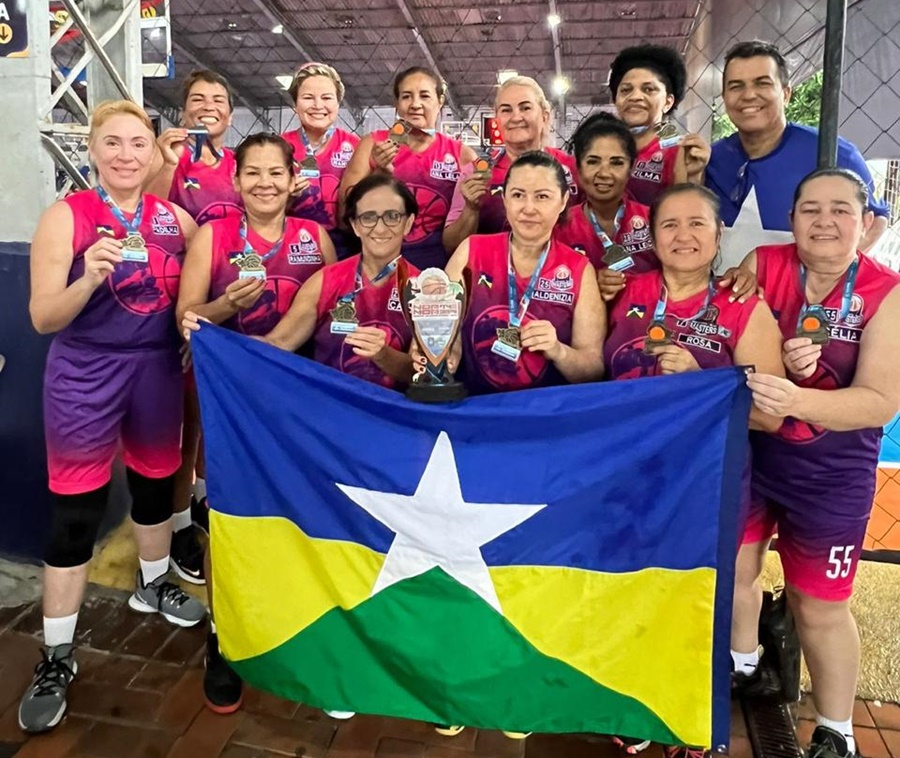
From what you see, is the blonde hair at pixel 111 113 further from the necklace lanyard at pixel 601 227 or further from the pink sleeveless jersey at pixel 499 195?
the necklace lanyard at pixel 601 227

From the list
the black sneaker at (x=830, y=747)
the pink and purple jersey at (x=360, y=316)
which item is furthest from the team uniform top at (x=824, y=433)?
the pink and purple jersey at (x=360, y=316)

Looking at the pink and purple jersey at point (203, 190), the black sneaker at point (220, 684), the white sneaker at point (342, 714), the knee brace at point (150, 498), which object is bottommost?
the white sneaker at point (342, 714)

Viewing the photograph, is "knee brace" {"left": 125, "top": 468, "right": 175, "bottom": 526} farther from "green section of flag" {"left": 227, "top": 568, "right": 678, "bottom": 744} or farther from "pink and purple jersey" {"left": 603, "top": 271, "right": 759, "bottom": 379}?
"pink and purple jersey" {"left": 603, "top": 271, "right": 759, "bottom": 379}

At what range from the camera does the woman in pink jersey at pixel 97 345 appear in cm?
243

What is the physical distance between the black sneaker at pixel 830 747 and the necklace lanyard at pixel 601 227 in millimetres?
1658

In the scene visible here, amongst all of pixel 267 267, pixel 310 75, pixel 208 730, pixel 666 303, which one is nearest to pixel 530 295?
pixel 666 303

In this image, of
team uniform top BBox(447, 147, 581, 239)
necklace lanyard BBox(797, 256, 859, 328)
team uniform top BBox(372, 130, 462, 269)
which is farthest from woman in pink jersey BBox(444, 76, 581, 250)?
necklace lanyard BBox(797, 256, 859, 328)

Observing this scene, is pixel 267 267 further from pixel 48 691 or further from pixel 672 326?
pixel 48 691

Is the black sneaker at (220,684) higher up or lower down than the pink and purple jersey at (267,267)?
lower down

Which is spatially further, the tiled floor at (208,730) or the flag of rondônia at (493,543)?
the tiled floor at (208,730)

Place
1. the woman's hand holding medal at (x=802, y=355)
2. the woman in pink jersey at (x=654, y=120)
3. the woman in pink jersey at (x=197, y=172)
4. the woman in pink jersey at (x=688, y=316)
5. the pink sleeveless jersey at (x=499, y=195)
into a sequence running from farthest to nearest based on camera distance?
1. the woman in pink jersey at (x=197, y=172)
2. the pink sleeveless jersey at (x=499, y=195)
3. the woman in pink jersey at (x=654, y=120)
4. the woman in pink jersey at (x=688, y=316)
5. the woman's hand holding medal at (x=802, y=355)

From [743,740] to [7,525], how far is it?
3.06 metres

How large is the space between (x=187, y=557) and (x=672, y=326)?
232 centimetres

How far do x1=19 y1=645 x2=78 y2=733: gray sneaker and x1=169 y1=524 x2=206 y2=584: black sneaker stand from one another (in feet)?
2.13
